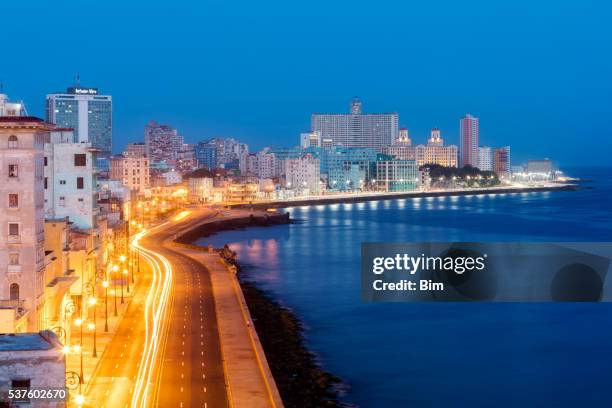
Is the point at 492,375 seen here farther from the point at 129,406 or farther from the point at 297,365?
the point at 129,406

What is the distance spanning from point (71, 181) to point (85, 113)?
99131mm

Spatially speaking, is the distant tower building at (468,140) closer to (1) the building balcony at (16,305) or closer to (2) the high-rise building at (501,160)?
(2) the high-rise building at (501,160)

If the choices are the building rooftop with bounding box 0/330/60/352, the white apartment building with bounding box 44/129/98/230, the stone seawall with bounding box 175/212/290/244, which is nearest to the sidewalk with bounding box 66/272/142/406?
the building rooftop with bounding box 0/330/60/352

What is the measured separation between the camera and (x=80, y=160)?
2622cm

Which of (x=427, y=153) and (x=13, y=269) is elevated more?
(x=427, y=153)

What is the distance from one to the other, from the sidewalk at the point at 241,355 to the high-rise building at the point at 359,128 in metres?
149

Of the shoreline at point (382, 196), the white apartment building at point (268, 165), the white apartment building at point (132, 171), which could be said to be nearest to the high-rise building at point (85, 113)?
the white apartment building at point (268, 165)

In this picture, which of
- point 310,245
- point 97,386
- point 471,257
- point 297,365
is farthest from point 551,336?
point 310,245

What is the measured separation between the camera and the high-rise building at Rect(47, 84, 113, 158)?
117750 mm

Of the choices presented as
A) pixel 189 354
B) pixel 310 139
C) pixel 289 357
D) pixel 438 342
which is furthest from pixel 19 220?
pixel 310 139

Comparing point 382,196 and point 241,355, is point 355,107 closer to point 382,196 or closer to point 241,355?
point 382,196

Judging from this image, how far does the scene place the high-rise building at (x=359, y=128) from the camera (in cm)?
17475

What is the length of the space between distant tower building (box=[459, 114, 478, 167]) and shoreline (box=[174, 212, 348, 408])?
148145 millimetres

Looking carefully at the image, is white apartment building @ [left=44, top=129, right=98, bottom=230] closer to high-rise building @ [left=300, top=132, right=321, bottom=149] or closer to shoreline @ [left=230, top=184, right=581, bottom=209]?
shoreline @ [left=230, top=184, right=581, bottom=209]
